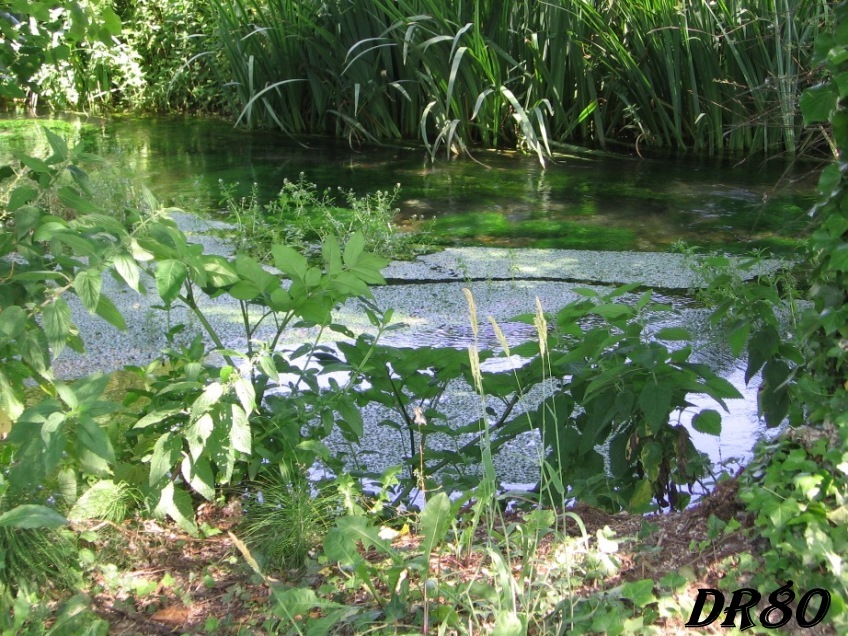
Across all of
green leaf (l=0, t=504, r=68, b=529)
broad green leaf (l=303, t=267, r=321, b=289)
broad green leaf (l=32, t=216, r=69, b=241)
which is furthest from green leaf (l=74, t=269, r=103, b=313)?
broad green leaf (l=303, t=267, r=321, b=289)

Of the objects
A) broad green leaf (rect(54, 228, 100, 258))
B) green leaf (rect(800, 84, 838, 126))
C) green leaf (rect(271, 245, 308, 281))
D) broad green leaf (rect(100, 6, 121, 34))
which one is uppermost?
broad green leaf (rect(100, 6, 121, 34))

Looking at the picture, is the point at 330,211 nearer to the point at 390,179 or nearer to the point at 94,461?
the point at 390,179

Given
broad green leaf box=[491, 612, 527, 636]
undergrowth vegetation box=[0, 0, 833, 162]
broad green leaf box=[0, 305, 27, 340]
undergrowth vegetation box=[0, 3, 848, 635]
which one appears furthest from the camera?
undergrowth vegetation box=[0, 0, 833, 162]

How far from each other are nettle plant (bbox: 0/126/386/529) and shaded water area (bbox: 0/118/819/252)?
2509 mm

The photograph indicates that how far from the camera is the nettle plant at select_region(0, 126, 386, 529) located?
1.71m

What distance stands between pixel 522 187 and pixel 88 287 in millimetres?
4076

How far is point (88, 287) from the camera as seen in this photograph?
5.61 ft

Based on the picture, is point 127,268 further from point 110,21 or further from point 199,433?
point 110,21

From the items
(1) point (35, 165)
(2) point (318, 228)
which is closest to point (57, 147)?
(1) point (35, 165)

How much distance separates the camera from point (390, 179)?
579 centimetres

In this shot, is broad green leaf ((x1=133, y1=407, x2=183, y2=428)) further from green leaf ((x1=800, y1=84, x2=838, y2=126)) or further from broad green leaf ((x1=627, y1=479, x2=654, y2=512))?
green leaf ((x1=800, y1=84, x2=838, y2=126))

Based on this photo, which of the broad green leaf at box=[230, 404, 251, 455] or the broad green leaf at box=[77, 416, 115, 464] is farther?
the broad green leaf at box=[230, 404, 251, 455]

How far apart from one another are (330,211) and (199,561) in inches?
123

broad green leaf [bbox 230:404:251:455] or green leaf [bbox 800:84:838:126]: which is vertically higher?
green leaf [bbox 800:84:838:126]
